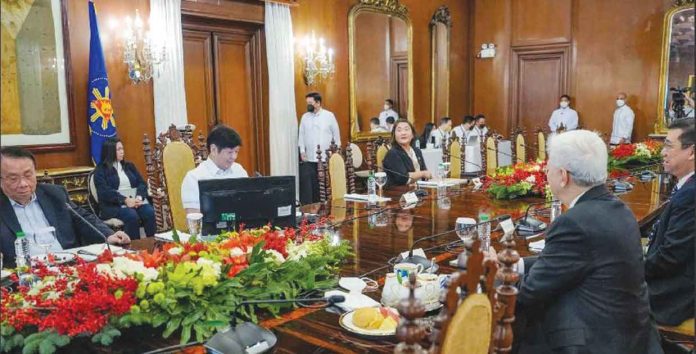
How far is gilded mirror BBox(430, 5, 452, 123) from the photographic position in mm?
9234

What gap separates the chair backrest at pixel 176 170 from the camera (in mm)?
3590

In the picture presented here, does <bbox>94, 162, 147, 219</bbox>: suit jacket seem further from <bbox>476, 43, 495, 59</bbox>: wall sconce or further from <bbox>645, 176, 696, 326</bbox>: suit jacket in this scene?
<bbox>476, 43, 495, 59</bbox>: wall sconce

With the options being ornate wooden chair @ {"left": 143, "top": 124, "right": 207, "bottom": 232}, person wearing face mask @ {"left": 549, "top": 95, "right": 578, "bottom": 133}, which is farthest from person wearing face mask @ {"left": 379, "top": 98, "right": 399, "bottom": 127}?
ornate wooden chair @ {"left": 143, "top": 124, "right": 207, "bottom": 232}

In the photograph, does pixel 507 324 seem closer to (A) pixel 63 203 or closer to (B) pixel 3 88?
(B) pixel 3 88

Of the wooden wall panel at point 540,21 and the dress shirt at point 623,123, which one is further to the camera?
the wooden wall panel at point 540,21

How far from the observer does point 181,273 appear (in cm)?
159

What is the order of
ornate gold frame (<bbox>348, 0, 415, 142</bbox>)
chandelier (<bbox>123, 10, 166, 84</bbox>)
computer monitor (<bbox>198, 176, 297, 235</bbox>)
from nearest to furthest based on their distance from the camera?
1. computer monitor (<bbox>198, 176, 297, 235</bbox>)
2. chandelier (<bbox>123, 10, 166, 84</bbox>)
3. ornate gold frame (<bbox>348, 0, 415, 142</bbox>)

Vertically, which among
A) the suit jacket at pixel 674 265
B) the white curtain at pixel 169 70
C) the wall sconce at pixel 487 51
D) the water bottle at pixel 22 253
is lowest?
the suit jacket at pixel 674 265

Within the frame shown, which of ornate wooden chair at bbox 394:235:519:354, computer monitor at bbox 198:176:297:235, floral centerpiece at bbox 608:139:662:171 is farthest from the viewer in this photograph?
floral centerpiece at bbox 608:139:662:171

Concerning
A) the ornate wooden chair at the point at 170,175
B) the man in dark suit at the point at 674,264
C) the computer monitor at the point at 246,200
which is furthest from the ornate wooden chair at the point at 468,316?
Result: the ornate wooden chair at the point at 170,175

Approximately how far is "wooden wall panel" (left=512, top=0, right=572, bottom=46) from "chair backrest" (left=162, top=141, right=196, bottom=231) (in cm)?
776

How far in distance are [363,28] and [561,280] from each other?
662 centimetres

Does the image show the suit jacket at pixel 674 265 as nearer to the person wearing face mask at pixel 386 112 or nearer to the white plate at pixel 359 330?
the white plate at pixel 359 330

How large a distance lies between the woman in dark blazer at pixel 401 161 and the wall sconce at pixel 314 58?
248 centimetres
